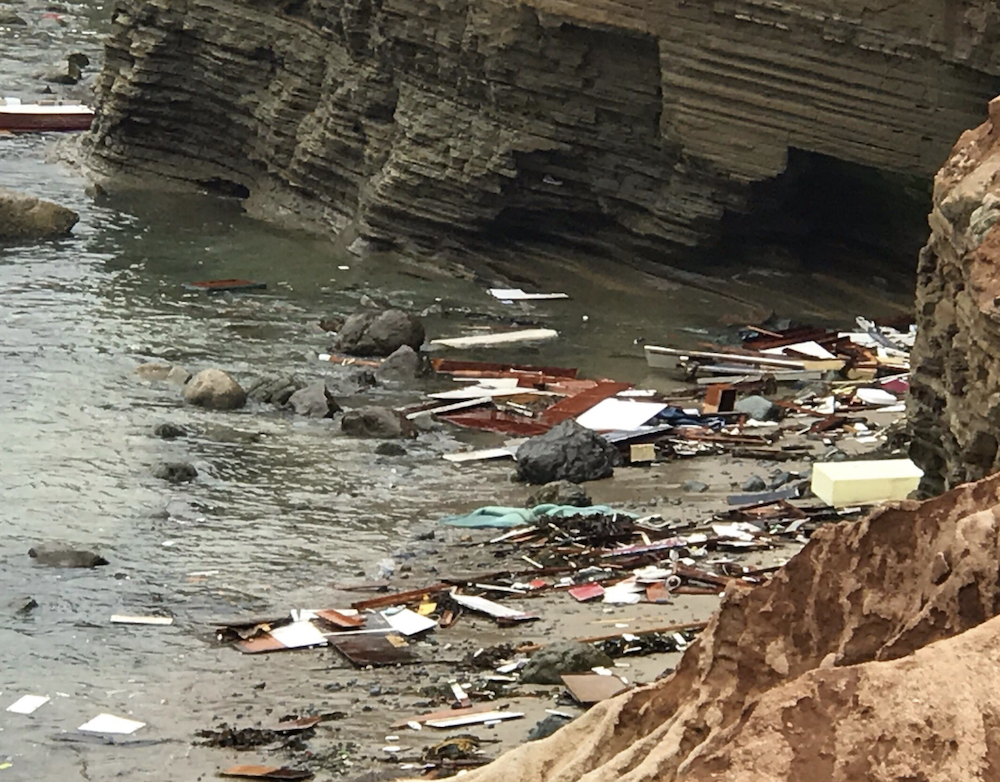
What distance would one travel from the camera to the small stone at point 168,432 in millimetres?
12539

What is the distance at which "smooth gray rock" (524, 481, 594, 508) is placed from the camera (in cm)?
1058

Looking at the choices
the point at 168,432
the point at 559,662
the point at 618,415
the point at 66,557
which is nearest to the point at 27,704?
the point at 66,557

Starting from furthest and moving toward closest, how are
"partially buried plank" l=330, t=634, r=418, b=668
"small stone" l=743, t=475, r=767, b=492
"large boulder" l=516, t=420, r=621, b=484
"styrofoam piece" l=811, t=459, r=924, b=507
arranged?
"large boulder" l=516, t=420, r=621, b=484 < "small stone" l=743, t=475, r=767, b=492 < "styrofoam piece" l=811, t=459, r=924, b=507 < "partially buried plank" l=330, t=634, r=418, b=668

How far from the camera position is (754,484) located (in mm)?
10719

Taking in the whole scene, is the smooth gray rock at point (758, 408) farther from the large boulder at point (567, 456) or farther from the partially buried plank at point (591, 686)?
the partially buried plank at point (591, 686)

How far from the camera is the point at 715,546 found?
9.39m

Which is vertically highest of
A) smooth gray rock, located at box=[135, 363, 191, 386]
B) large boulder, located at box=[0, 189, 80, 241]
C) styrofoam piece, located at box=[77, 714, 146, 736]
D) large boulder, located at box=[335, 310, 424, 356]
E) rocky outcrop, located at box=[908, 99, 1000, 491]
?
rocky outcrop, located at box=[908, 99, 1000, 491]

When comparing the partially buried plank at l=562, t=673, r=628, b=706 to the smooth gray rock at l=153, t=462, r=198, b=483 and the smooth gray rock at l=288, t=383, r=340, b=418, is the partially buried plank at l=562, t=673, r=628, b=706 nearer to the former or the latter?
the smooth gray rock at l=153, t=462, r=198, b=483

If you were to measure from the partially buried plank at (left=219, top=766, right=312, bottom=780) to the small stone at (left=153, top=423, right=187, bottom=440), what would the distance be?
239 inches

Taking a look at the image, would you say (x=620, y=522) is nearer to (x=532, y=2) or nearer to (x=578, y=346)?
(x=578, y=346)

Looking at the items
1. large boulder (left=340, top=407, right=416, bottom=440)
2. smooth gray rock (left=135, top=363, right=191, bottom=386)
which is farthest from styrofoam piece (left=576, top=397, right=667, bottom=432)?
smooth gray rock (left=135, top=363, right=191, bottom=386)

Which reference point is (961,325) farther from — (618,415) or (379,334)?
(379,334)

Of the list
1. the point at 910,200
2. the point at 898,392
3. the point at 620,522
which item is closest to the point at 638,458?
the point at 620,522

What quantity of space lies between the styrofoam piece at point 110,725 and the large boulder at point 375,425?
549 cm
